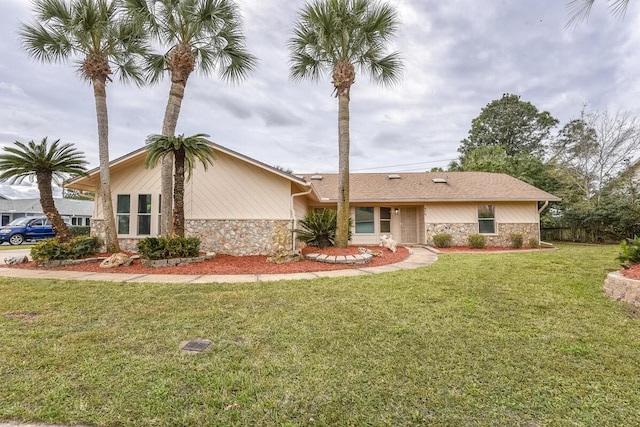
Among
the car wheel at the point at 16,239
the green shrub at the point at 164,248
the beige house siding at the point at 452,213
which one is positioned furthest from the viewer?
the car wheel at the point at 16,239

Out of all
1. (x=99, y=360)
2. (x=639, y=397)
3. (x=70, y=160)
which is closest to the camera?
(x=639, y=397)

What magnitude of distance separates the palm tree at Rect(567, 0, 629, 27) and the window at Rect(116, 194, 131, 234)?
470 inches

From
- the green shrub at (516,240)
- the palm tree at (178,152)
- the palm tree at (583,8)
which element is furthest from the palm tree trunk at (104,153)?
the green shrub at (516,240)

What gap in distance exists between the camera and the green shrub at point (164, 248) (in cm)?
757

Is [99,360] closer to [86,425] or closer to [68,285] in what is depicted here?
[86,425]

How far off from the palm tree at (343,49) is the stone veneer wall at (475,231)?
633 cm

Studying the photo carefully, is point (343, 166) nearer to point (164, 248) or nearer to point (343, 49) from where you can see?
point (343, 49)

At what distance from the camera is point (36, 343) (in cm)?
294

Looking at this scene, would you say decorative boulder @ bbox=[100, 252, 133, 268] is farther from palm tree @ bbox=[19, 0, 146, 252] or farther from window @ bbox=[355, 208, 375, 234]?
window @ bbox=[355, 208, 375, 234]

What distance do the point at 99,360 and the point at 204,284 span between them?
3114mm

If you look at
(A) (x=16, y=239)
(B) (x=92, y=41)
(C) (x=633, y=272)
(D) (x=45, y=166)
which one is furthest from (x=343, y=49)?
(A) (x=16, y=239)

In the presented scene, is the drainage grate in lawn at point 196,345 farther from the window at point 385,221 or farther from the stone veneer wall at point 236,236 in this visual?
the window at point 385,221

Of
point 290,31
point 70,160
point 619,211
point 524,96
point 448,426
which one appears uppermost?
point 524,96

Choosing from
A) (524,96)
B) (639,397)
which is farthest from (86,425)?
(524,96)
